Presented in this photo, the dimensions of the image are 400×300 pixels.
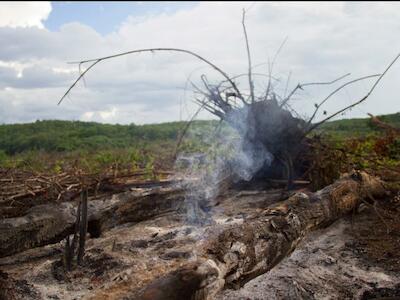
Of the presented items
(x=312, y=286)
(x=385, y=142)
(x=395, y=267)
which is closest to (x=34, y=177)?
(x=312, y=286)

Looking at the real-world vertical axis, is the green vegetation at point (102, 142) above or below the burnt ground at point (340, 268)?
above

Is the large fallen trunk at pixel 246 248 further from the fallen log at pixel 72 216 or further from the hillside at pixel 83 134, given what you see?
the hillside at pixel 83 134

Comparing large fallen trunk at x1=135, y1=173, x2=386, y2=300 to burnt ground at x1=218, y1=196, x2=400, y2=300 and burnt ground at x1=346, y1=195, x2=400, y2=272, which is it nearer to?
burnt ground at x1=218, y1=196, x2=400, y2=300

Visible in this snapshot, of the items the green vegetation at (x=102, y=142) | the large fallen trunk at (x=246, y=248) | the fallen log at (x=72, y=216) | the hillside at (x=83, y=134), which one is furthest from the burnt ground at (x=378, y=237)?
the hillside at (x=83, y=134)

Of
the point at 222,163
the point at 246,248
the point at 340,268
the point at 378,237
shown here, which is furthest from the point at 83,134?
the point at 246,248

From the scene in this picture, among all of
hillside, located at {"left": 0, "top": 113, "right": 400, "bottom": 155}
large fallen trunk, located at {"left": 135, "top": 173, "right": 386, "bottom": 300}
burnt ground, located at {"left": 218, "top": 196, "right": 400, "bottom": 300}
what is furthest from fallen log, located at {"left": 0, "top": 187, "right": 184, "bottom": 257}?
hillside, located at {"left": 0, "top": 113, "right": 400, "bottom": 155}

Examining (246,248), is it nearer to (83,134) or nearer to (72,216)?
(72,216)

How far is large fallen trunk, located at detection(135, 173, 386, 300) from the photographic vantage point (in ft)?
7.34

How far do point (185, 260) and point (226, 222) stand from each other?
154 centimetres

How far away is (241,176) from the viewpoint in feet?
21.4

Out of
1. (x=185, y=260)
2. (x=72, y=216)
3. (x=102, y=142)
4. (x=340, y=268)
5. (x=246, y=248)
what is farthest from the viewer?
(x=102, y=142)

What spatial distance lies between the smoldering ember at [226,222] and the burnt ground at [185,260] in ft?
0.05

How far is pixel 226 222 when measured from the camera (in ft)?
15.2

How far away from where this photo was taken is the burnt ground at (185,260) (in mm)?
3182
